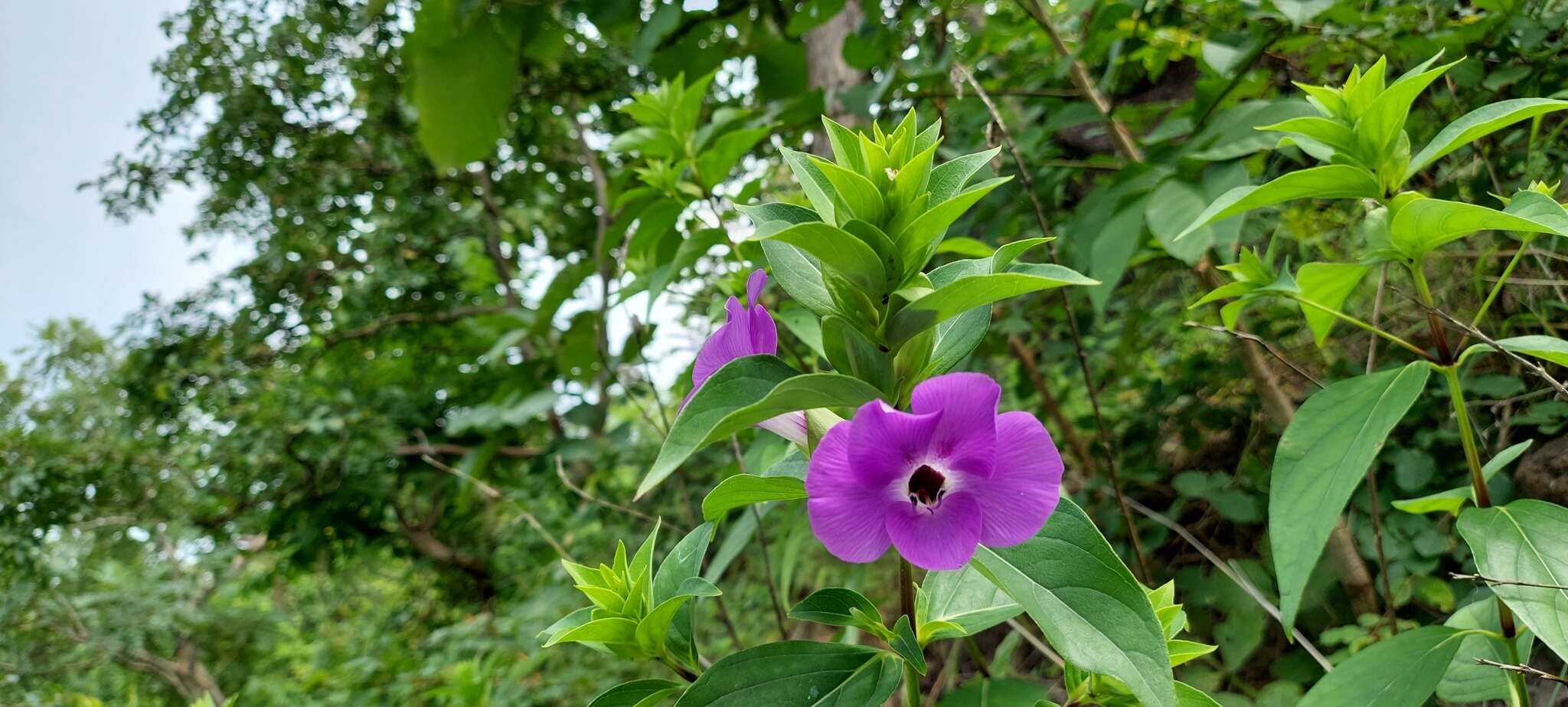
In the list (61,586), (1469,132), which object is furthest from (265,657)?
(1469,132)

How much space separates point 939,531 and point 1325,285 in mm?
408

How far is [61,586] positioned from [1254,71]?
282cm

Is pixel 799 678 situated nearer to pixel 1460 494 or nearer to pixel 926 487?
pixel 926 487

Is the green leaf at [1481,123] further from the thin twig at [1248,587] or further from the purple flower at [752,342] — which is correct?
the purple flower at [752,342]

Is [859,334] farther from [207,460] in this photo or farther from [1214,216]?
[207,460]

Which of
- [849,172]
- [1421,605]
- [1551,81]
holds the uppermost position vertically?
[849,172]

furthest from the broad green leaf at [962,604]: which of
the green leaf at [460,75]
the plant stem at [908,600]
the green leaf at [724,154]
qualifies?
the green leaf at [460,75]

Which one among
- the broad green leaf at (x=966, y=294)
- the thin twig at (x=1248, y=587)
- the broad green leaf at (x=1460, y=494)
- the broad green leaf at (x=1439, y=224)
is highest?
the broad green leaf at (x=966, y=294)

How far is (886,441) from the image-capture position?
0.35m

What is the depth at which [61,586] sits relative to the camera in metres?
2.11

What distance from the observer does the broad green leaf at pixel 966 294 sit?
0.33 metres

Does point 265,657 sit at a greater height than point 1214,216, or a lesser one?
lesser

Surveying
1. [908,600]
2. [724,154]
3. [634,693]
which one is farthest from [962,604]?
[724,154]

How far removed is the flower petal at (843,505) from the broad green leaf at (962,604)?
3.8 inches
